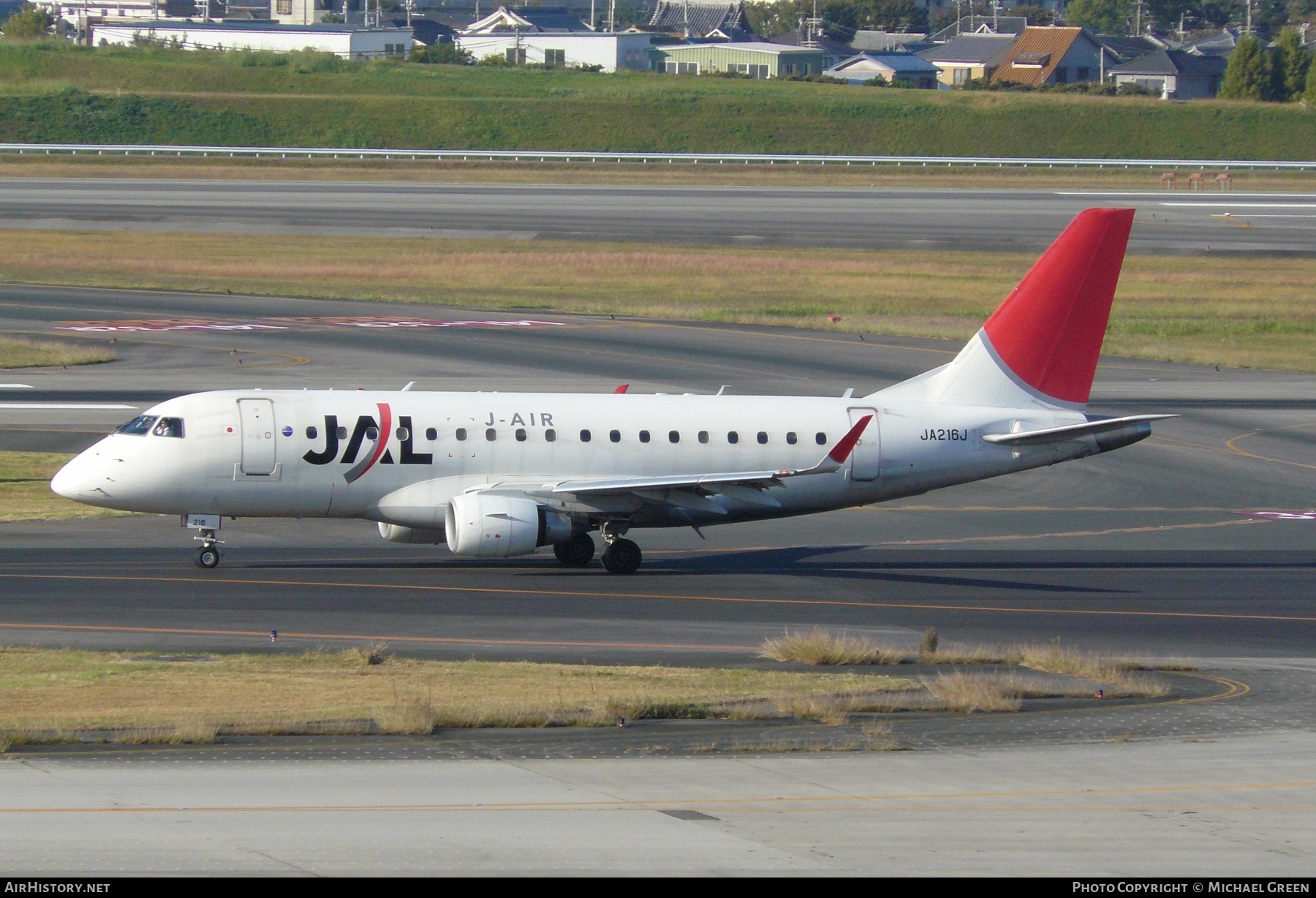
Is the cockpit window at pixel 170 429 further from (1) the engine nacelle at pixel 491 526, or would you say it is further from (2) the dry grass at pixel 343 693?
(2) the dry grass at pixel 343 693

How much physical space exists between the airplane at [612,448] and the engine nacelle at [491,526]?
0.04 meters

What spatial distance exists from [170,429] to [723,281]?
54378 mm

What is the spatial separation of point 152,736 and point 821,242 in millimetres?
81242

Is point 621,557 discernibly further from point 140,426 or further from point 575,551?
point 140,426

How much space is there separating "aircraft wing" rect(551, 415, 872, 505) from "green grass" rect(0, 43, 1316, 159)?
413 ft

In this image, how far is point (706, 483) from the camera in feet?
115

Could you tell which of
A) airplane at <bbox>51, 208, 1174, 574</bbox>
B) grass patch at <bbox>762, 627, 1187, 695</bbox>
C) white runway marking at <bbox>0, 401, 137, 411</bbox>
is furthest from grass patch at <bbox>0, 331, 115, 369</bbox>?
grass patch at <bbox>762, 627, 1187, 695</bbox>

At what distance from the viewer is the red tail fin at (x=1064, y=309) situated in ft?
127

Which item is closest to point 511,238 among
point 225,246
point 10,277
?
point 225,246

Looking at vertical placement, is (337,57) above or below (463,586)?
above

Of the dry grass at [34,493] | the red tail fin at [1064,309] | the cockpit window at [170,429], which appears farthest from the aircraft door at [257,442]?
the red tail fin at [1064,309]

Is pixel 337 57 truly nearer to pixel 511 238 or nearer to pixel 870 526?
pixel 511 238

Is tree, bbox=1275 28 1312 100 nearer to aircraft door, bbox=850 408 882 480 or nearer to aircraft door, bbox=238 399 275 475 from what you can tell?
aircraft door, bbox=850 408 882 480
